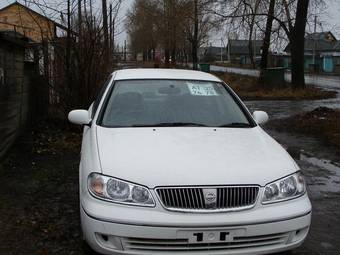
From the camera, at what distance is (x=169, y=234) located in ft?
12.3

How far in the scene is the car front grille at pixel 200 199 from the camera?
3.83 meters

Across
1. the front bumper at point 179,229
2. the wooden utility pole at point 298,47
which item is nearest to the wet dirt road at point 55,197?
the front bumper at point 179,229

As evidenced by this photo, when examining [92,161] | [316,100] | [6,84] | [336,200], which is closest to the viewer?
[92,161]

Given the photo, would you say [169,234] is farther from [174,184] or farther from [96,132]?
[96,132]

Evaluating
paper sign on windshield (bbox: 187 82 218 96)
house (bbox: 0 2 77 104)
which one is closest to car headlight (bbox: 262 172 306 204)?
paper sign on windshield (bbox: 187 82 218 96)

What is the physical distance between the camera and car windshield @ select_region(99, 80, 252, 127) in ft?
17.5

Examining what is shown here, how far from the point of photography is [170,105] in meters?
5.55

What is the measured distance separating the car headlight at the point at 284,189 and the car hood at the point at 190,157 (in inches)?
2.0

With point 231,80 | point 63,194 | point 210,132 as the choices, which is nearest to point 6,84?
point 63,194

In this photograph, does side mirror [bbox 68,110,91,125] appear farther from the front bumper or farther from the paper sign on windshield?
the front bumper

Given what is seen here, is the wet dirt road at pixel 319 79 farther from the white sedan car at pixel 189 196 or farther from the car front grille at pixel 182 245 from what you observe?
the car front grille at pixel 182 245

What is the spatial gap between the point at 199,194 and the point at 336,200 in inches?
125

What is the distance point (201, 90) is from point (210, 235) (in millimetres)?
2380

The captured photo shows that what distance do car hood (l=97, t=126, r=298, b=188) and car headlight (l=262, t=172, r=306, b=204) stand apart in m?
0.05
